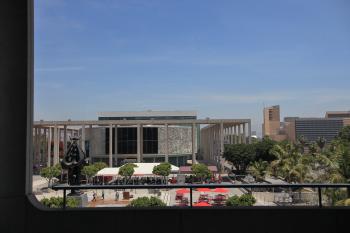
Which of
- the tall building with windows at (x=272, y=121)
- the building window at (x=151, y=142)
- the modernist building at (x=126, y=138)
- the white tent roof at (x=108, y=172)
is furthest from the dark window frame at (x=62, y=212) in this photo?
the tall building with windows at (x=272, y=121)

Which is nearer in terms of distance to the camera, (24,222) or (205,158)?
(24,222)

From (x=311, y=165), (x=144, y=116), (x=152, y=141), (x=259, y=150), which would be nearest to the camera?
(x=311, y=165)

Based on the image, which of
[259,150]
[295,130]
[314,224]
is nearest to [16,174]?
[314,224]

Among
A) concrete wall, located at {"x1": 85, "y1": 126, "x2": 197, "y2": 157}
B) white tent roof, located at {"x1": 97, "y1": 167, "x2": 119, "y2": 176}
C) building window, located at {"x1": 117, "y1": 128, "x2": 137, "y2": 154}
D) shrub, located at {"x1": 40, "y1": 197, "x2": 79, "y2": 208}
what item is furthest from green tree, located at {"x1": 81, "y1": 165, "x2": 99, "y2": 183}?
shrub, located at {"x1": 40, "y1": 197, "x2": 79, "y2": 208}

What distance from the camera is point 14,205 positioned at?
4238 millimetres

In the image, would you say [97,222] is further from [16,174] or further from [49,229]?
[16,174]

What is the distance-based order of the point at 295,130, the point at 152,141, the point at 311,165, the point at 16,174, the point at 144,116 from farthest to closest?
the point at 295,130, the point at 144,116, the point at 152,141, the point at 311,165, the point at 16,174

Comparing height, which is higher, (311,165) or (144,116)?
(144,116)

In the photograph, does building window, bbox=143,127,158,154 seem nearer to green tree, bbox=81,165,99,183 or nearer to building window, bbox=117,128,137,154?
building window, bbox=117,128,137,154

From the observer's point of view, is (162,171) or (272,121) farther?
(272,121)

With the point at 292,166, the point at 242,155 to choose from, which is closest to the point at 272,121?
the point at 242,155

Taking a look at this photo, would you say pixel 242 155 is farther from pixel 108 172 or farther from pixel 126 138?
pixel 126 138

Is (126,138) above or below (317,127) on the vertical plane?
below

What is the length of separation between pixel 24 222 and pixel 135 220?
1268mm
